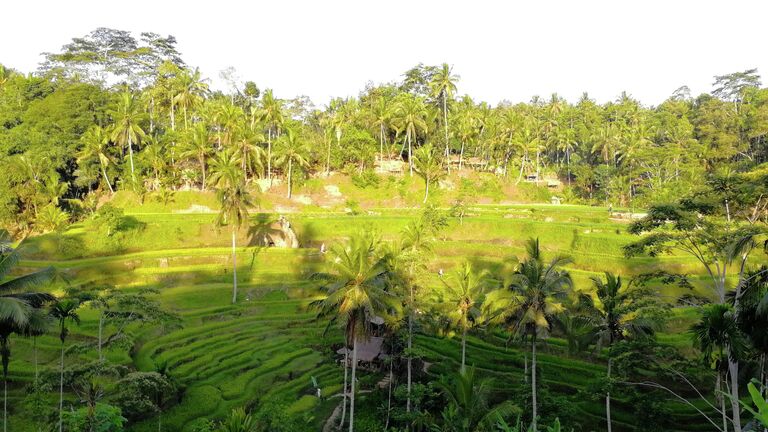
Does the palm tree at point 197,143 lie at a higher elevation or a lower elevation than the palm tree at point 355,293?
higher

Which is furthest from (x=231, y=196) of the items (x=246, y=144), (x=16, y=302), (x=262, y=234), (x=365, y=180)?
(x=365, y=180)

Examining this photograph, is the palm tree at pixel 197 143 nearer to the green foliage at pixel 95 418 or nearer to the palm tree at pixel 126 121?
the palm tree at pixel 126 121

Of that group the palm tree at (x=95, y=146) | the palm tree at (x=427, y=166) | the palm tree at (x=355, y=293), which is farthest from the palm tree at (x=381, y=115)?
the palm tree at (x=355, y=293)

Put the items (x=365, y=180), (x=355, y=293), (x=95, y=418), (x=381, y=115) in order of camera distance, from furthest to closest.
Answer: (x=381, y=115) < (x=365, y=180) < (x=355, y=293) < (x=95, y=418)

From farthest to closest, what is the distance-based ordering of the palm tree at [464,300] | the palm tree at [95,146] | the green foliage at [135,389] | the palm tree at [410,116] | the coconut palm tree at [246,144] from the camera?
the palm tree at [410,116] → the coconut palm tree at [246,144] → the palm tree at [95,146] → the palm tree at [464,300] → the green foliage at [135,389]

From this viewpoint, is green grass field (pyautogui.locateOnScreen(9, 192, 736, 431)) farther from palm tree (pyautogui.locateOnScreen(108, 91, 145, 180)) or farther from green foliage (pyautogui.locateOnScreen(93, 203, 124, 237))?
palm tree (pyautogui.locateOnScreen(108, 91, 145, 180))

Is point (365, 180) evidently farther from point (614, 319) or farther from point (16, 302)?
point (16, 302)

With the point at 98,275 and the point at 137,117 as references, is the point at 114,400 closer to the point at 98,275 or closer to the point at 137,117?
the point at 98,275
